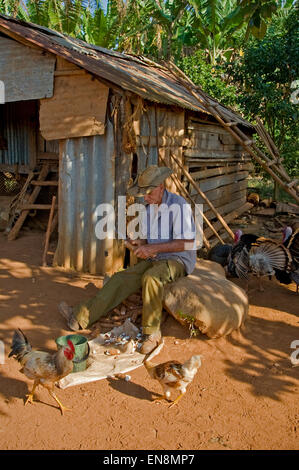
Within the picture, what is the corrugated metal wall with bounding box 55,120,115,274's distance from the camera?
255 inches

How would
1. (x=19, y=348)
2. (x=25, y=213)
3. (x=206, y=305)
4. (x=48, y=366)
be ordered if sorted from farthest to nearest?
(x=25, y=213) < (x=206, y=305) < (x=19, y=348) < (x=48, y=366)

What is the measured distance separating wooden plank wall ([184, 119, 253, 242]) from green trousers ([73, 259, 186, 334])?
3665 mm

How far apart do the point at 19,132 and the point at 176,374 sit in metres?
8.44

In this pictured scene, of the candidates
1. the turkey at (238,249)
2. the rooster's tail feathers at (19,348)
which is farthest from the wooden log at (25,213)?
the rooster's tail feathers at (19,348)

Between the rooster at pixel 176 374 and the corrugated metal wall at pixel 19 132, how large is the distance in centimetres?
781

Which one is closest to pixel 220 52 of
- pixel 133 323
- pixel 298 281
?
pixel 298 281

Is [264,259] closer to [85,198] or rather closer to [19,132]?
[85,198]

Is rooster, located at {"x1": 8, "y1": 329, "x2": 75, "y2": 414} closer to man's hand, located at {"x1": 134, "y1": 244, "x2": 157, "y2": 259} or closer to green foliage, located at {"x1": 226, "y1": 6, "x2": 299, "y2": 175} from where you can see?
man's hand, located at {"x1": 134, "y1": 244, "x2": 157, "y2": 259}

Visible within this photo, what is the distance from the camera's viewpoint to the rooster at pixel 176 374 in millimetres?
3396

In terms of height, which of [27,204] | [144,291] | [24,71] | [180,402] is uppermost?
[24,71]

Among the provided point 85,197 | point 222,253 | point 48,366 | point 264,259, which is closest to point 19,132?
point 85,197

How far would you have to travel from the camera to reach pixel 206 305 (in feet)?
15.2

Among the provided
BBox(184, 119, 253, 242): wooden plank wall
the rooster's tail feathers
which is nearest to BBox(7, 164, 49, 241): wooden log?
BBox(184, 119, 253, 242): wooden plank wall

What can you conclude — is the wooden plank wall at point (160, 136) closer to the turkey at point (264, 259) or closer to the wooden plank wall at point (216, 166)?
the wooden plank wall at point (216, 166)
